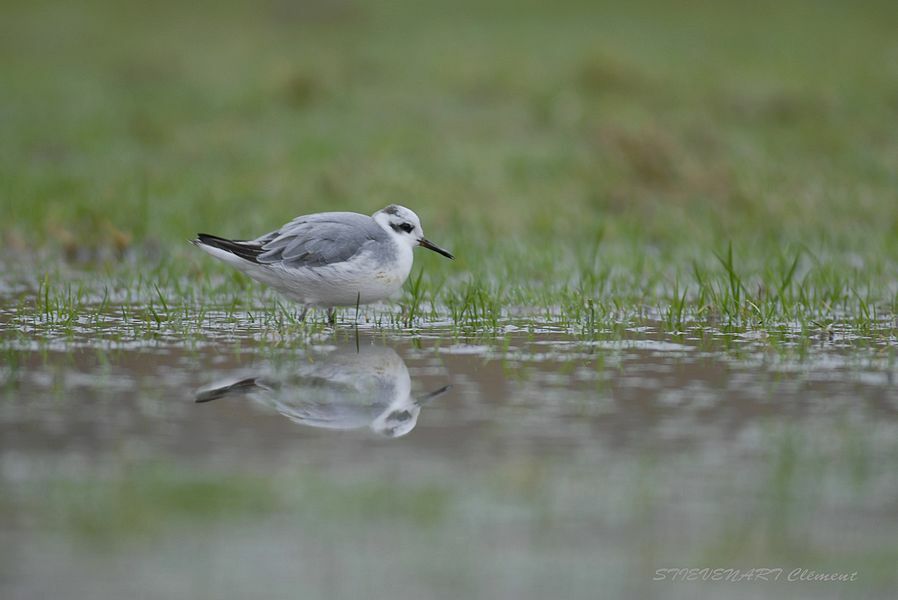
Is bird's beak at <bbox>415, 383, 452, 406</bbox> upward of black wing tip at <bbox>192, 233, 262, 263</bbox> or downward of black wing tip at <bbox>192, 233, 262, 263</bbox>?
downward

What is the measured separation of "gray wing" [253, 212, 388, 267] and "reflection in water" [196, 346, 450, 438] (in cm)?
102

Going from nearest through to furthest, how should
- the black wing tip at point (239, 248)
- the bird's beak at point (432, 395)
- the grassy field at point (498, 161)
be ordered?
1. the bird's beak at point (432, 395)
2. the black wing tip at point (239, 248)
3. the grassy field at point (498, 161)

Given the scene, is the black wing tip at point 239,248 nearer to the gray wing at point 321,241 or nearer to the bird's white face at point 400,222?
the gray wing at point 321,241

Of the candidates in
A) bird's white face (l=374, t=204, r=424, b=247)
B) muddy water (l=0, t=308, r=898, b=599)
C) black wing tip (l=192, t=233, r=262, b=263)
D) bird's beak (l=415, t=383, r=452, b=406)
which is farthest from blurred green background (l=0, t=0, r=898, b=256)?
bird's beak (l=415, t=383, r=452, b=406)

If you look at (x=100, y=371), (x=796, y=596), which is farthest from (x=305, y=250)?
(x=796, y=596)

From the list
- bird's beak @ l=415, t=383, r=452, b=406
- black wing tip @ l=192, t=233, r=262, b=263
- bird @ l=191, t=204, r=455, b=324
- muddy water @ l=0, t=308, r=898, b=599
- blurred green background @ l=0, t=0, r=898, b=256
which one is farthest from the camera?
blurred green background @ l=0, t=0, r=898, b=256

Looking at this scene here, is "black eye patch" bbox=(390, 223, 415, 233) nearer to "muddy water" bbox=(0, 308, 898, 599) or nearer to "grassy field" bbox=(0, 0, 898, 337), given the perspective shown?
"grassy field" bbox=(0, 0, 898, 337)

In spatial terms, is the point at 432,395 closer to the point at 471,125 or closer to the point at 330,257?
the point at 330,257

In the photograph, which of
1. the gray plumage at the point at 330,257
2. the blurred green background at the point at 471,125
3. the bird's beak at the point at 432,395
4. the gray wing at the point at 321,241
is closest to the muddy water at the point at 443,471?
the bird's beak at the point at 432,395

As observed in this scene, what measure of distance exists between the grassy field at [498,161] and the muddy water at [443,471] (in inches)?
60.7

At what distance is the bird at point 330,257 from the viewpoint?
7816 millimetres

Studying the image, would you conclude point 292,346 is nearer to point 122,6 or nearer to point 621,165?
point 621,165

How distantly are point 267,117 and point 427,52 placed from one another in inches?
210

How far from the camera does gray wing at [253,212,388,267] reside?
311 inches
